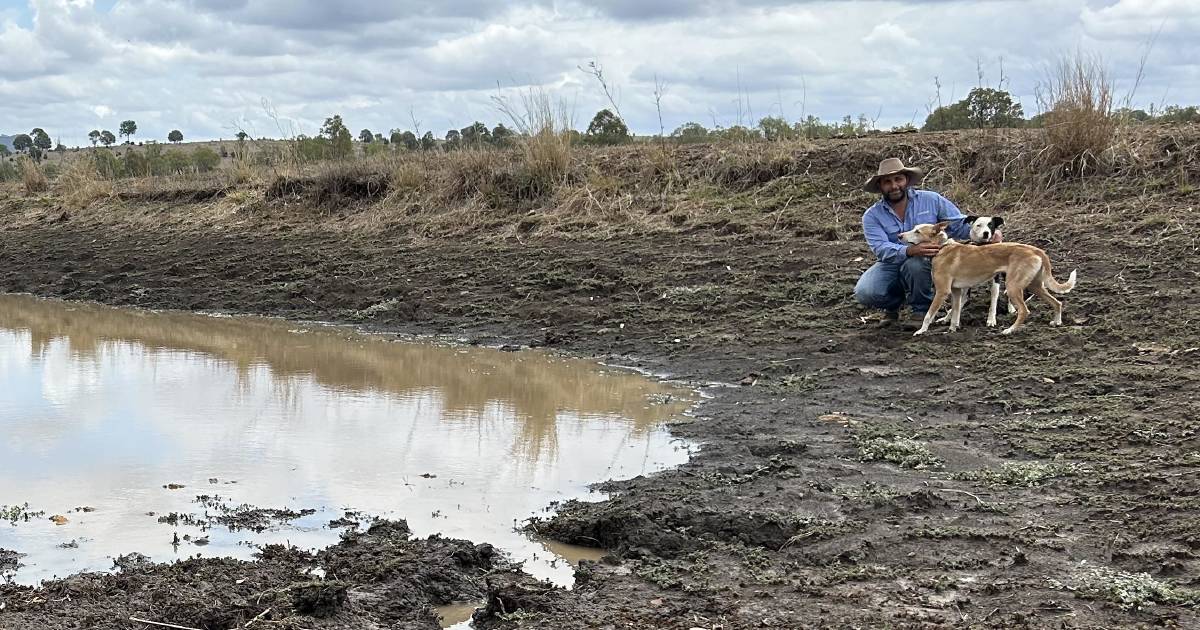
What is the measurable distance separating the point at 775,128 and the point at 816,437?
10095 millimetres

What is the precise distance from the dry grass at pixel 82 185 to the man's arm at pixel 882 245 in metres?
15.9

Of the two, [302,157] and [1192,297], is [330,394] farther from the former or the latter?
[302,157]

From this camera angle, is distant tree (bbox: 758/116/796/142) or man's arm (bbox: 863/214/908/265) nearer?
man's arm (bbox: 863/214/908/265)

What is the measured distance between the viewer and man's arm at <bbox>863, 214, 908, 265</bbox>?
8.79 meters

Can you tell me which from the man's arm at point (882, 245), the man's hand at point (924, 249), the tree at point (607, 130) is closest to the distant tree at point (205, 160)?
the tree at point (607, 130)

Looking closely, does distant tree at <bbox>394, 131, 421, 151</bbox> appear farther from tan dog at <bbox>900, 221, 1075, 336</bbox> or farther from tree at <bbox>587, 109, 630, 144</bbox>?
tan dog at <bbox>900, 221, 1075, 336</bbox>

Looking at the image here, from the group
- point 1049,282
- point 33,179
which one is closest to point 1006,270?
point 1049,282

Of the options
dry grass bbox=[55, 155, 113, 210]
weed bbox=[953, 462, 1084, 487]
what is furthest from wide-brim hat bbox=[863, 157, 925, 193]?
dry grass bbox=[55, 155, 113, 210]

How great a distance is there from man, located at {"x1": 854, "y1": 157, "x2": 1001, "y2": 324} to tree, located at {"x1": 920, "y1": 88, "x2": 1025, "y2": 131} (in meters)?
5.40

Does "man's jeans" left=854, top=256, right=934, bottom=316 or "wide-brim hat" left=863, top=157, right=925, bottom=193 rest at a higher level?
"wide-brim hat" left=863, top=157, right=925, bottom=193

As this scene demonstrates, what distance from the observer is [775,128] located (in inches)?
627

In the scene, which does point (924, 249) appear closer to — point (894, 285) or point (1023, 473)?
point (894, 285)

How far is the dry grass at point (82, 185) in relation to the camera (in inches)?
820

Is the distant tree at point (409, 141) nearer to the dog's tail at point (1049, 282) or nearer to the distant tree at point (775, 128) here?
the distant tree at point (775, 128)
